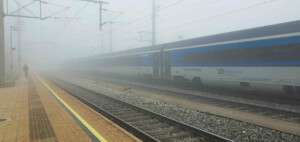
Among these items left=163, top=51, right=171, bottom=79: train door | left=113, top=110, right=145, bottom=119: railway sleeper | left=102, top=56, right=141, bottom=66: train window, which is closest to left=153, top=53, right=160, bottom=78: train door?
left=163, top=51, right=171, bottom=79: train door

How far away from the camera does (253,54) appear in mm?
10328

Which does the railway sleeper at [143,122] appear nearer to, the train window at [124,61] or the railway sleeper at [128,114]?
the railway sleeper at [128,114]

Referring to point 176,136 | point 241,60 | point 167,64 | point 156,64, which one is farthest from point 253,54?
point 156,64

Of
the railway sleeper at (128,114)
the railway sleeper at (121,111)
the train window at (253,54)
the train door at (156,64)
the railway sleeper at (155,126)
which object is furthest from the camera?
the train door at (156,64)

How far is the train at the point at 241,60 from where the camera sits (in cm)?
900

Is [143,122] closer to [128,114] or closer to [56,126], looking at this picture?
[128,114]

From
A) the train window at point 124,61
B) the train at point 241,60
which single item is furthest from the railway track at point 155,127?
the train window at point 124,61

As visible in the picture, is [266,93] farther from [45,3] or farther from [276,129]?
[45,3]

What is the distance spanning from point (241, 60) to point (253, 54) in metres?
0.71

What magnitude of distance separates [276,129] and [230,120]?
52.0 inches

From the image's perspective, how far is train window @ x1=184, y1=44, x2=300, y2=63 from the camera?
8891mm

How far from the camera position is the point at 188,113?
796 centimetres

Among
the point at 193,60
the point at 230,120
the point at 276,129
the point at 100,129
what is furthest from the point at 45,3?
the point at 276,129

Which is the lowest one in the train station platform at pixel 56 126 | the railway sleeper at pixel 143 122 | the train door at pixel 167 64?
the railway sleeper at pixel 143 122
